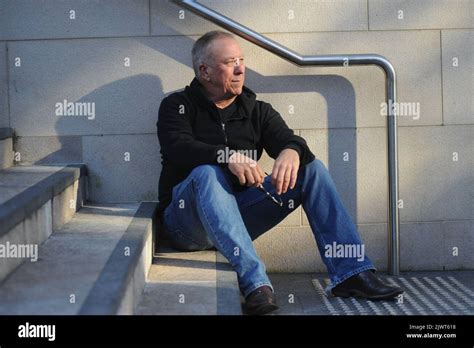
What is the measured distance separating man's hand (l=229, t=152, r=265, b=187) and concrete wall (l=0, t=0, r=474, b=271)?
625mm

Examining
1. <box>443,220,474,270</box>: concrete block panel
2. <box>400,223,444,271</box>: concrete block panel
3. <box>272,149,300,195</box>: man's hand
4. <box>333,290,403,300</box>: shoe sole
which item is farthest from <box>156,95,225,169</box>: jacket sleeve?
<box>443,220,474,270</box>: concrete block panel

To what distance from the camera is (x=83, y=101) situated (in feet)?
11.6

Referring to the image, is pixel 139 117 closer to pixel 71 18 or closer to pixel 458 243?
pixel 71 18

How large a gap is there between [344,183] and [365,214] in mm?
171

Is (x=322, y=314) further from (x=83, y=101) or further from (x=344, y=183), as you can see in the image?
(x=83, y=101)

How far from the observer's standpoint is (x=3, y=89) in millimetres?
3521

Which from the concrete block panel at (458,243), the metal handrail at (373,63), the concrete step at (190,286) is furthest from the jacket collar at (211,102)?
the concrete block panel at (458,243)

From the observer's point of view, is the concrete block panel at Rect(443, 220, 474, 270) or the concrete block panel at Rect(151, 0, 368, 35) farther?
the concrete block panel at Rect(443, 220, 474, 270)

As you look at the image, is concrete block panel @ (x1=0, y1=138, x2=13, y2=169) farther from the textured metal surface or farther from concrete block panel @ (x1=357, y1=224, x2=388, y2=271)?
concrete block panel @ (x1=357, y1=224, x2=388, y2=271)

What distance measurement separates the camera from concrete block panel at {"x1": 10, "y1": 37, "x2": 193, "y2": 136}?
3516 millimetres

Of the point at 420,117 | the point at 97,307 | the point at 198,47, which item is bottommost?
the point at 97,307

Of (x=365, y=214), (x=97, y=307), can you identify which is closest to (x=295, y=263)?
(x=365, y=214)

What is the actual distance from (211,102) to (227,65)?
161 millimetres

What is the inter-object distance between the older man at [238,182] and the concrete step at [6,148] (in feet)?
2.20
